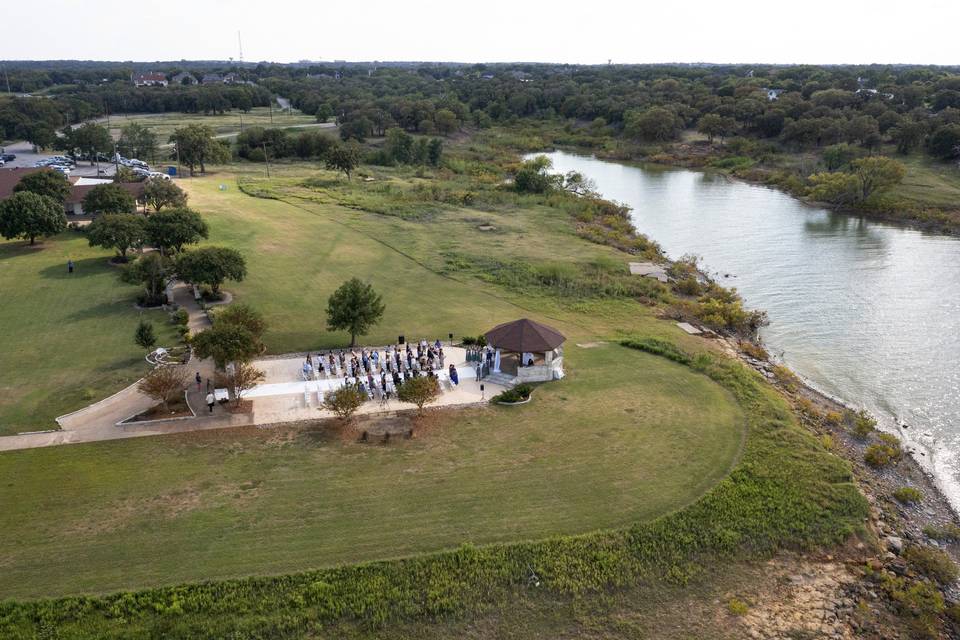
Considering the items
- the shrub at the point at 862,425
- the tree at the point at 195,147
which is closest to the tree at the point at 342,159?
the tree at the point at 195,147

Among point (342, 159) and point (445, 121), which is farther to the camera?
point (445, 121)

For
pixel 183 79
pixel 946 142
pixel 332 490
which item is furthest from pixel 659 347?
pixel 183 79

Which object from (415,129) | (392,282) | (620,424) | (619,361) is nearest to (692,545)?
(620,424)

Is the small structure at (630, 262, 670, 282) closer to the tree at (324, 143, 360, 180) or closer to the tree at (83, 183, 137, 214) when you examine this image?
the tree at (83, 183, 137, 214)

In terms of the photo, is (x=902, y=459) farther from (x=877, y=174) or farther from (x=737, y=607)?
(x=877, y=174)

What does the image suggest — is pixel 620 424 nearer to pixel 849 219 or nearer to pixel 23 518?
pixel 23 518
